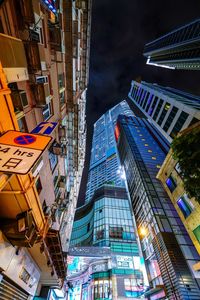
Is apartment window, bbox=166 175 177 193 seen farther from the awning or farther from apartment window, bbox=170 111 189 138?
the awning

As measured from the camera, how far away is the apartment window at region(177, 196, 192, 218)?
16.8 m

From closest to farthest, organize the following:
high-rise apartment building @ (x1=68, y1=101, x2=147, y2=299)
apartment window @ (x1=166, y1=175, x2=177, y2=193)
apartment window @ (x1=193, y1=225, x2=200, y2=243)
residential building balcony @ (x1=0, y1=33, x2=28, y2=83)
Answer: residential building balcony @ (x1=0, y1=33, x2=28, y2=83), apartment window @ (x1=193, y1=225, x2=200, y2=243), apartment window @ (x1=166, y1=175, x2=177, y2=193), high-rise apartment building @ (x1=68, y1=101, x2=147, y2=299)

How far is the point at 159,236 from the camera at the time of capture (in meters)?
27.7

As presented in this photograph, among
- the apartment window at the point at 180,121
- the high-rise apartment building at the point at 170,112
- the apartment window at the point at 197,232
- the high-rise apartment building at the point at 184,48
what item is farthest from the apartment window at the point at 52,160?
the high-rise apartment building at the point at 184,48

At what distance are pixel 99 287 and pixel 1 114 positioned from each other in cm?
4163

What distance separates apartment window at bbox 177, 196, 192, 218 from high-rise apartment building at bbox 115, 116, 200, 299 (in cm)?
427

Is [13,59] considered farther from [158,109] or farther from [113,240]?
[113,240]

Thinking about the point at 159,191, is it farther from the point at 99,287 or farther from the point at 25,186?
the point at 25,186

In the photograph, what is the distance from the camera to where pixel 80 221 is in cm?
7006

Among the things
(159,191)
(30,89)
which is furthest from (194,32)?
(30,89)

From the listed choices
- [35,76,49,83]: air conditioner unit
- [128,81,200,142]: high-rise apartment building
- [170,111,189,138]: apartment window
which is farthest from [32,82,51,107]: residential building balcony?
[170,111,189,138]: apartment window

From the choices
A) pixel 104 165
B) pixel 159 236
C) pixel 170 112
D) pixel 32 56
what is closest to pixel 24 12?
pixel 32 56

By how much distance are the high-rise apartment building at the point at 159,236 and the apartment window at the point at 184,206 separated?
4.27m

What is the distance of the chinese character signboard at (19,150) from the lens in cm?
360
